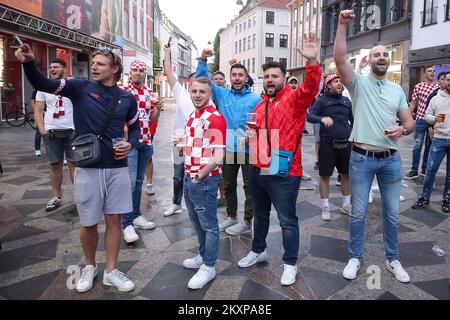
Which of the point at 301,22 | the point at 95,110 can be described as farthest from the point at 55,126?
the point at 301,22

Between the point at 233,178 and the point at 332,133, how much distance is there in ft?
5.07

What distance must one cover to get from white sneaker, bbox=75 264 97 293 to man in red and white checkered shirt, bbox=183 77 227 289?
→ 0.88m

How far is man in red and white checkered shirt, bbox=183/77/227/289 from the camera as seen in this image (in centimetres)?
323

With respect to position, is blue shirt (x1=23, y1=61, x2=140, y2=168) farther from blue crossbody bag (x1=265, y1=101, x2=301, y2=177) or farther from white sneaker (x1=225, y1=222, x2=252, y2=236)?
white sneaker (x1=225, y1=222, x2=252, y2=236)

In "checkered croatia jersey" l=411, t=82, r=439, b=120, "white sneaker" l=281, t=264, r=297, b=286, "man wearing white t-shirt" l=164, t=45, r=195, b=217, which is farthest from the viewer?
"checkered croatia jersey" l=411, t=82, r=439, b=120

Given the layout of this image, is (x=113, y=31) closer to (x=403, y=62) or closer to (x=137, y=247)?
(x=403, y=62)

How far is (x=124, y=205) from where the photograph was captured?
3328 mm

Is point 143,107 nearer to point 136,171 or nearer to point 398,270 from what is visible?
point 136,171

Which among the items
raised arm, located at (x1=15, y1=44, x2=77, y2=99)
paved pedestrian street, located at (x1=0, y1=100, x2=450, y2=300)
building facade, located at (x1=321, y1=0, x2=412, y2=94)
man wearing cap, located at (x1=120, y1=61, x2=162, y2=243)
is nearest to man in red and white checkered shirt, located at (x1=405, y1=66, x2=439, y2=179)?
paved pedestrian street, located at (x1=0, y1=100, x2=450, y2=300)

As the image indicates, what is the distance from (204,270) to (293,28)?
4529 cm

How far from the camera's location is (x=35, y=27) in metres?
15.7

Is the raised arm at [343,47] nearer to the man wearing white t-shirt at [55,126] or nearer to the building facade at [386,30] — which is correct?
the man wearing white t-shirt at [55,126]

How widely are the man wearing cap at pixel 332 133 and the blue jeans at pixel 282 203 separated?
6.07 ft
